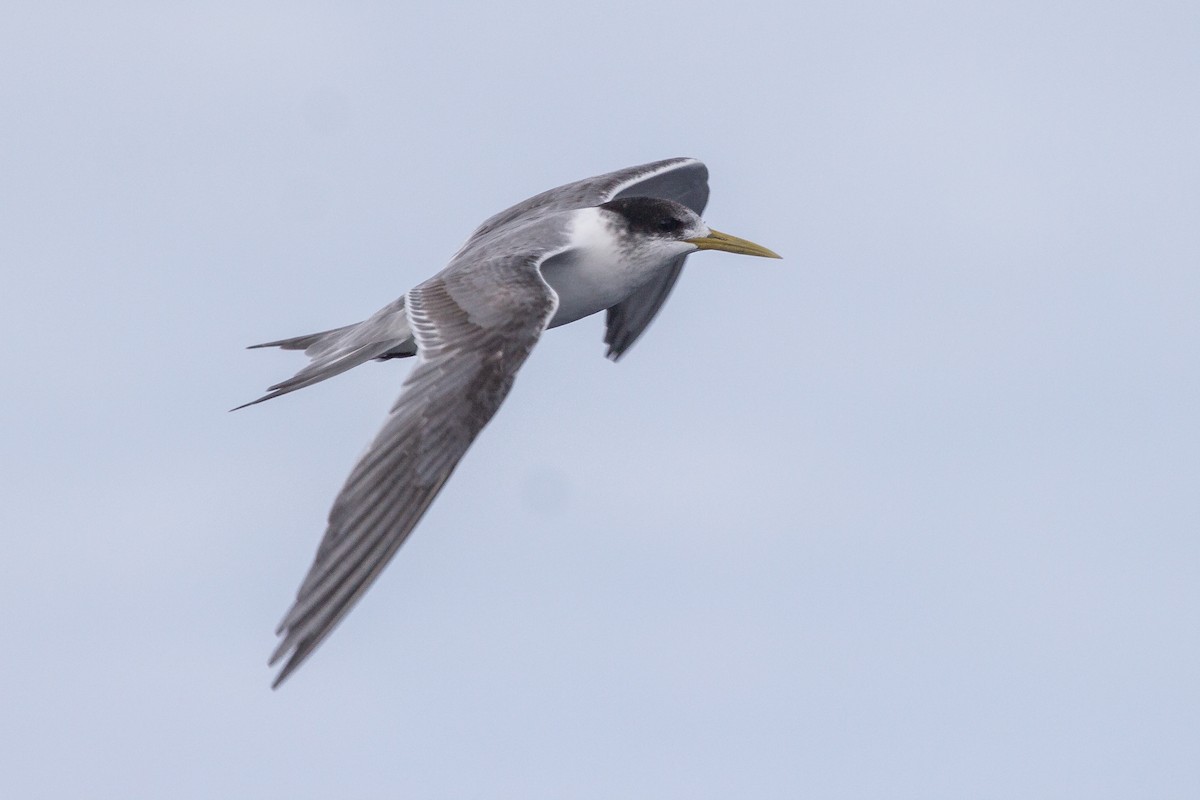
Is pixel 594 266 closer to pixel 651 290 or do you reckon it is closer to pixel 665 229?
pixel 665 229

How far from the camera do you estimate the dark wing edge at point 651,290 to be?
54.2ft

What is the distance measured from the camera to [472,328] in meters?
11.6

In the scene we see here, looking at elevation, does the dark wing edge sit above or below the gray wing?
below

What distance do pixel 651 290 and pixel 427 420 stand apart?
6.52 meters

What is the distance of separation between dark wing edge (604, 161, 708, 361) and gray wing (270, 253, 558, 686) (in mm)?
3905

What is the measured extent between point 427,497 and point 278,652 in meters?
1.65

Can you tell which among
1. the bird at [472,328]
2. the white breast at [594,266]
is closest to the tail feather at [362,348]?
the bird at [472,328]

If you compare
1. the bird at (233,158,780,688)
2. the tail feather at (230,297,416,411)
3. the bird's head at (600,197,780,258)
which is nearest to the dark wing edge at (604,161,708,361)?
the bird at (233,158,780,688)

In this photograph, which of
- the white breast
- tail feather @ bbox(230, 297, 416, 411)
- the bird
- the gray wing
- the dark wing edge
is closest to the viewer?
the gray wing

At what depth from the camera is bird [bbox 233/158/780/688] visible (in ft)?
31.9

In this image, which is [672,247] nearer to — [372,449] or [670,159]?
[670,159]

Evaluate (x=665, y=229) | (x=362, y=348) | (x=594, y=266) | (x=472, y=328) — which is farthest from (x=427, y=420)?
(x=665, y=229)

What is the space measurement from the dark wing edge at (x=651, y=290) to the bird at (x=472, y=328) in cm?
Answer: 2

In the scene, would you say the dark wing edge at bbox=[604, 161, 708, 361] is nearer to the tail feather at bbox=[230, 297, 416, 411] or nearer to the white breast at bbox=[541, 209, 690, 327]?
the white breast at bbox=[541, 209, 690, 327]
